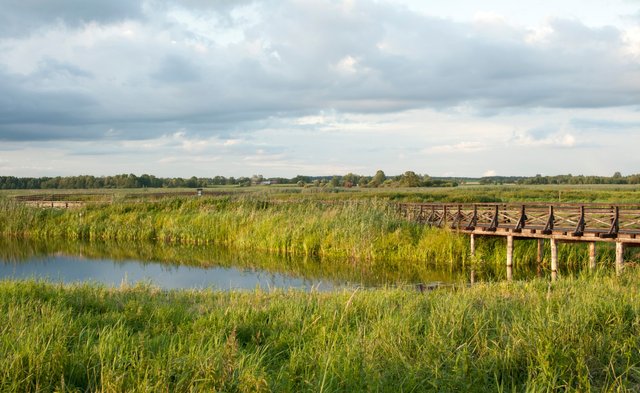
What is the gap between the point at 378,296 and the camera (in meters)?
10.6

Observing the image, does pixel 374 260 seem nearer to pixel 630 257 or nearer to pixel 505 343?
pixel 630 257

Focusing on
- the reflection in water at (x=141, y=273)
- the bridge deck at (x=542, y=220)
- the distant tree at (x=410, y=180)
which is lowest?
the reflection in water at (x=141, y=273)

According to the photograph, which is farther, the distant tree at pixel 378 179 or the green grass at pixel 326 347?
the distant tree at pixel 378 179

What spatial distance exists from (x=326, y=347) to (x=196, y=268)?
56.2 ft

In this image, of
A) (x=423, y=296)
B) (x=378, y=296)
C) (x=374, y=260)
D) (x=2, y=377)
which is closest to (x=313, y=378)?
(x=2, y=377)

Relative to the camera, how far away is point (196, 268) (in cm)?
2302

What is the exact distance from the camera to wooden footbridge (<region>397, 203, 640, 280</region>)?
18672 mm

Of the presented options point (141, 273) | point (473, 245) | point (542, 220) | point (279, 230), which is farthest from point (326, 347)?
point (279, 230)

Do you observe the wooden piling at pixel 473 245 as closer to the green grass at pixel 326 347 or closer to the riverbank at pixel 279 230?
the riverbank at pixel 279 230

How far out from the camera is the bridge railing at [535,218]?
64.2ft

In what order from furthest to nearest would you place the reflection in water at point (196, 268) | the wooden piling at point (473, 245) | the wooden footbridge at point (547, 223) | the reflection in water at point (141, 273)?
the wooden piling at point (473, 245), the reflection in water at point (196, 268), the reflection in water at point (141, 273), the wooden footbridge at point (547, 223)

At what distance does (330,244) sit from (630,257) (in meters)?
12.3

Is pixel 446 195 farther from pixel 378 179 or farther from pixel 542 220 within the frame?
pixel 378 179

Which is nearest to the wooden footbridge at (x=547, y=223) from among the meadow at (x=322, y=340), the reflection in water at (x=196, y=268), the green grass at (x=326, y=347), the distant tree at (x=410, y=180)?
the reflection in water at (x=196, y=268)
